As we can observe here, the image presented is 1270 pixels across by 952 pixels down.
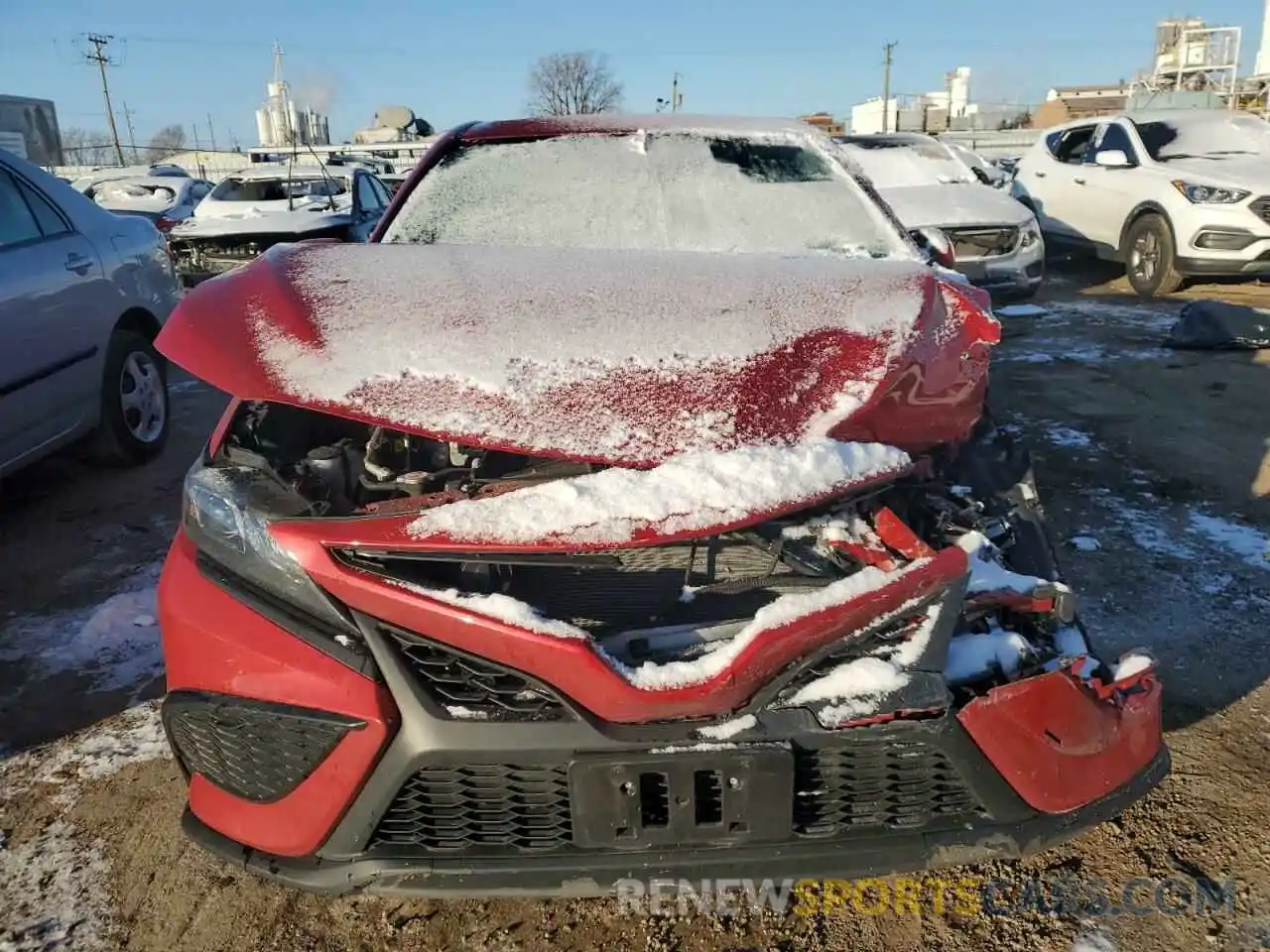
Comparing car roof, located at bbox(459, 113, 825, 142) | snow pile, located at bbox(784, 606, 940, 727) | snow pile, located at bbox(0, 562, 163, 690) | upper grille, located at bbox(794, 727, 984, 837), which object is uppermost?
car roof, located at bbox(459, 113, 825, 142)

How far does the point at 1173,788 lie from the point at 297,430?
2162mm

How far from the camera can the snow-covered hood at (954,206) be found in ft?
23.7

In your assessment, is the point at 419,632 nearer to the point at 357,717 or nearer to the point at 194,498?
the point at 357,717

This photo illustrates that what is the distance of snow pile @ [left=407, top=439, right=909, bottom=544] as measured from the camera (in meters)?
1.47

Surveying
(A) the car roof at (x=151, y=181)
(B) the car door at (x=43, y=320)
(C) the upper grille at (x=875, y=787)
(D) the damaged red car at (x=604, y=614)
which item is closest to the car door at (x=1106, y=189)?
(D) the damaged red car at (x=604, y=614)

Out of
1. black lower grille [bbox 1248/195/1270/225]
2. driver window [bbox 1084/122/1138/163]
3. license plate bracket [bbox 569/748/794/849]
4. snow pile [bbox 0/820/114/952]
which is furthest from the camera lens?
driver window [bbox 1084/122/1138/163]

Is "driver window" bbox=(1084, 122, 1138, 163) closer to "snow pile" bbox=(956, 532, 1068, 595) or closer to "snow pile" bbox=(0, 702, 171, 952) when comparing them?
"snow pile" bbox=(956, 532, 1068, 595)

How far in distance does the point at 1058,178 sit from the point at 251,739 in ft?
33.5

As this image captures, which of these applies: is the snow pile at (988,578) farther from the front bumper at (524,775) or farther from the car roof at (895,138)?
the car roof at (895,138)

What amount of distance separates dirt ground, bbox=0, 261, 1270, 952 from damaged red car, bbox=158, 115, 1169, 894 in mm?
338

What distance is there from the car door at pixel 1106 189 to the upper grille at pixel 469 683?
8.78 metres

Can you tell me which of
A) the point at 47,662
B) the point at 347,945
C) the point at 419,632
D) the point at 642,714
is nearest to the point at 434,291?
the point at 419,632

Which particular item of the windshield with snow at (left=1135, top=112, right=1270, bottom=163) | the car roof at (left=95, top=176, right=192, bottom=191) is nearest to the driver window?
the windshield with snow at (left=1135, top=112, right=1270, bottom=163)

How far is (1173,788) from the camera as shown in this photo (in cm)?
211
